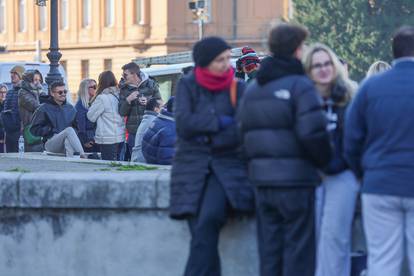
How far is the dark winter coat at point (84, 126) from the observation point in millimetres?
17828

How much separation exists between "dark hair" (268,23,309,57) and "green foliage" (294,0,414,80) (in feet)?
205

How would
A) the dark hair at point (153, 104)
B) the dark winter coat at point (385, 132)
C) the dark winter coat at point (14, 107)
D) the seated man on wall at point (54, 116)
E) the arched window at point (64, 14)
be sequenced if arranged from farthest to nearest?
the arched window at point (64, 14), the dark winter coat at point (14, 107), the seated man on wall at point (54, 116), the dark hair at point (153, 104), the dark winter coat at point (385, 132)

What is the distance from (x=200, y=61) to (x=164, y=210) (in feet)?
3.88

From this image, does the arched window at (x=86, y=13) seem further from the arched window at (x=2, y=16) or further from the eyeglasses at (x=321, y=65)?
the eyeglasses at (x=321, y=65)

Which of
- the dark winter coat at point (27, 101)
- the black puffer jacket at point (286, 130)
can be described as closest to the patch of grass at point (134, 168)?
the black puffer jacket at point (286, 130)

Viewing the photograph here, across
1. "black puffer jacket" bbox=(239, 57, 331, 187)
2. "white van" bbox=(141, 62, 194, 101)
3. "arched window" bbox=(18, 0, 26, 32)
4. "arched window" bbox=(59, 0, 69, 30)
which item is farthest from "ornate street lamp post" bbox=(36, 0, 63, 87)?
"arched window" bbox=(18, 0, 26, 32)

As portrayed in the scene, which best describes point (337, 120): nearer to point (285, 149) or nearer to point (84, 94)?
point (285, 149)

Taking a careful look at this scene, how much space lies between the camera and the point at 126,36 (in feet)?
256

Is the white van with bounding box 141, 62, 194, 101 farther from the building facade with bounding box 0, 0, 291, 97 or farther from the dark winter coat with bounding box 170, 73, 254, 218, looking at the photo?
the building facade with bounding box 0, 0, 291, 97

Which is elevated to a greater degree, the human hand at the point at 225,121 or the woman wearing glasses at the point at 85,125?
the human hand at the point at 225,121

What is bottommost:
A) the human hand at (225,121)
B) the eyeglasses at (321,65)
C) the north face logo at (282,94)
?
the human hand at (225,121)

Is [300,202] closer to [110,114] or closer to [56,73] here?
[110,114]

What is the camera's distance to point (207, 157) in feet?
27.5

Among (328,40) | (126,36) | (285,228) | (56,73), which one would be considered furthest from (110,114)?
(126,36)
